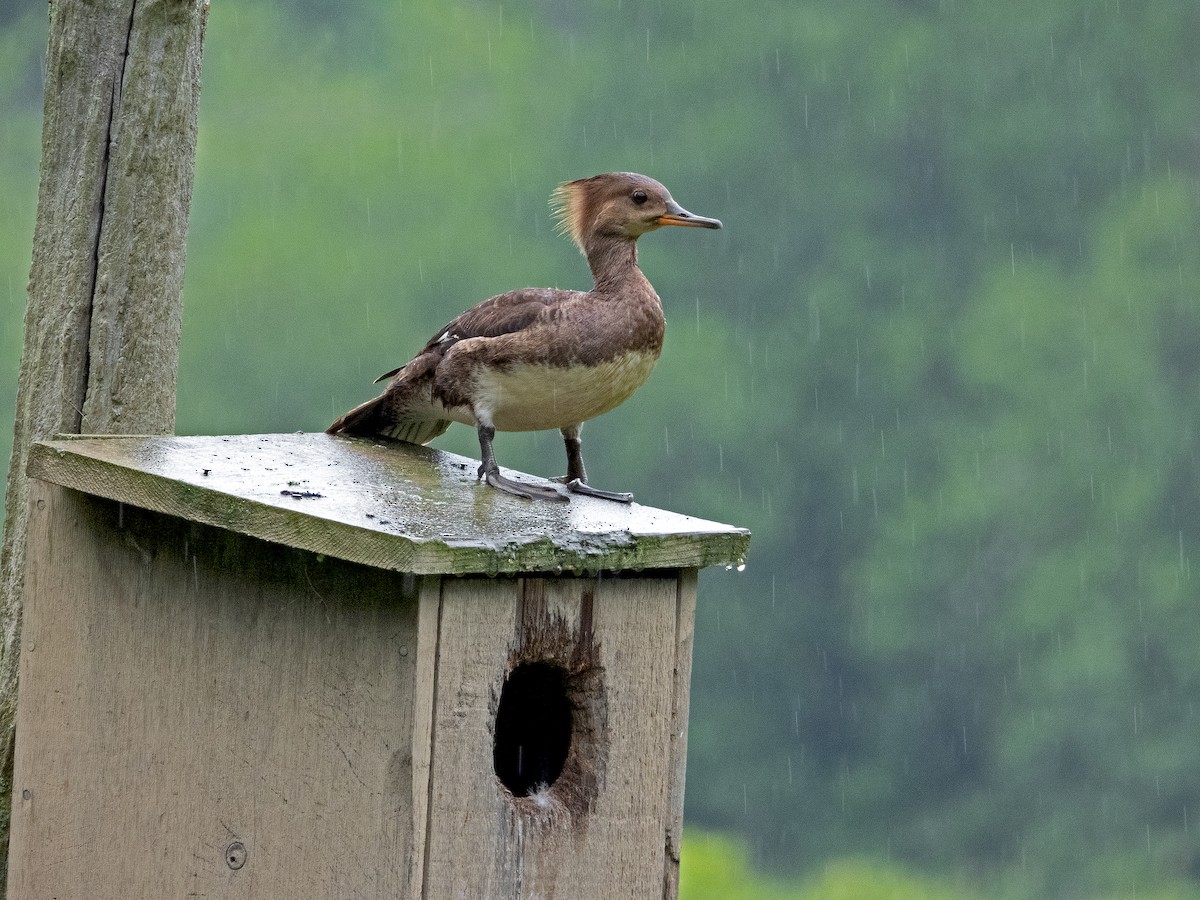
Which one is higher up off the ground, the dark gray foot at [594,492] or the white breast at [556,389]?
the white breast at [556,389]

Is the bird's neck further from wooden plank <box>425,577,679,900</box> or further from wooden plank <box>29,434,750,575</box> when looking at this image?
wooden plank <box>425,577,679,900</box>

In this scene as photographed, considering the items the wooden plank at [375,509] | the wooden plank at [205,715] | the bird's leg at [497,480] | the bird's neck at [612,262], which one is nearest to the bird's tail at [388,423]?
the wooden plank at [375,509]

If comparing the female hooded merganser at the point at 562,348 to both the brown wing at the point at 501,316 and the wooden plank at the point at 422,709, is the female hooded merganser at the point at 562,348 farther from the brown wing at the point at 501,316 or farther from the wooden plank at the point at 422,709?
the wooden plank at the point at 422,709

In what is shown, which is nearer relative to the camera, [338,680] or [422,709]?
[422,709]

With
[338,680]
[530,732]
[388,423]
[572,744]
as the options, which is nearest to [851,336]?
[388,423]

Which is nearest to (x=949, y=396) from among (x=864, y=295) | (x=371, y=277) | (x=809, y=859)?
(x=864, y=295)

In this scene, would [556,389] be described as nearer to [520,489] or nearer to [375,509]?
[520,489]

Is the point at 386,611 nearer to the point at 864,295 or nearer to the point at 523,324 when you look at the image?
the point at 523,324

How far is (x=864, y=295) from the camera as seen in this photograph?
21234 millimetres

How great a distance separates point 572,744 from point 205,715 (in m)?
0.55

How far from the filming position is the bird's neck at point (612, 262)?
125 inches

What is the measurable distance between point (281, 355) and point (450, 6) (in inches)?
219

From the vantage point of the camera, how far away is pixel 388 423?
3.41 meters

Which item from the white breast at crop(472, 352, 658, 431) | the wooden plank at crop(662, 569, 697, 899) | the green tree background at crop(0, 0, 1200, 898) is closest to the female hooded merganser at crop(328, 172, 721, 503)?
the white breast at crop(472, 352, 658, 431)
